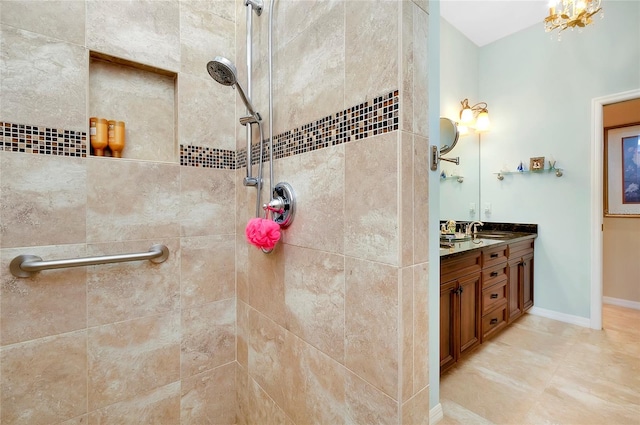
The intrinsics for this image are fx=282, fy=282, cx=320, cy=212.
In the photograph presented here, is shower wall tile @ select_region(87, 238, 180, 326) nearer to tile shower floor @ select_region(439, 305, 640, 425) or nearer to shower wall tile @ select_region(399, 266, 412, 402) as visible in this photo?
shower wall tile @ select_region(399, 266, 412, 402)

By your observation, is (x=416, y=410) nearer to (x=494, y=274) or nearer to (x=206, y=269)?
(x=206, y=269)

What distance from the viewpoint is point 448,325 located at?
1.84m

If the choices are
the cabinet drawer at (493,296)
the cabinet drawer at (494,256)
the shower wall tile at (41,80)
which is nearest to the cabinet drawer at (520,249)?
the cabinet drawer at (494,256)

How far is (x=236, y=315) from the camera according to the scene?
5.00 feet

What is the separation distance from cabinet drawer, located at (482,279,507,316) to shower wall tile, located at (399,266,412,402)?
1745 mm

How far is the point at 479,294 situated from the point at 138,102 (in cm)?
248

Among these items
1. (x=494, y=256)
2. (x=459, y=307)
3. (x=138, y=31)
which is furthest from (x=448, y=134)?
(x=138, y=31)

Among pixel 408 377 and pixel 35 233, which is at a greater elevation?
pixel 35 233

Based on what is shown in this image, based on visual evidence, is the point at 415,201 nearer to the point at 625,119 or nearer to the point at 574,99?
the point at 574,99

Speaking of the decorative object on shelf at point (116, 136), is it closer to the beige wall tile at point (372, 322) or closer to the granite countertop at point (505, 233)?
the beige wall tile at point (372, 322)

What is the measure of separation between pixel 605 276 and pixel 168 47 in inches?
194

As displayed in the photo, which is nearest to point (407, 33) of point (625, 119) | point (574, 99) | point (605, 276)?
point (574, 99)

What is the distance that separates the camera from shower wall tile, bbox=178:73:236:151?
4.43 ft

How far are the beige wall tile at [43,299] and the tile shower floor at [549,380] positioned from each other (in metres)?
1.90
